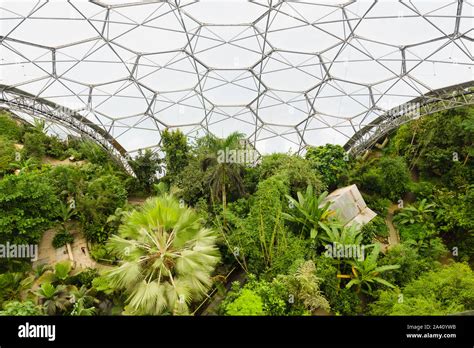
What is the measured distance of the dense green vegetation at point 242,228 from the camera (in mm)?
11828

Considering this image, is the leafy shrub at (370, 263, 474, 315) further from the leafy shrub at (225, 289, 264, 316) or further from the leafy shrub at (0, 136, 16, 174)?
the leafy shrub at (0, 136, 16, 174)

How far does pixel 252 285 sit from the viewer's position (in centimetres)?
1255

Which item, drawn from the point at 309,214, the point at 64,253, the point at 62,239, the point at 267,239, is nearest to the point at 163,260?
the point at 267,239

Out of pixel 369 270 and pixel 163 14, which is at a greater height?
pixel 163 14

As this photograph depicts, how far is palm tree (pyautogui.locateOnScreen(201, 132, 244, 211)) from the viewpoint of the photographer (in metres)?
17.0

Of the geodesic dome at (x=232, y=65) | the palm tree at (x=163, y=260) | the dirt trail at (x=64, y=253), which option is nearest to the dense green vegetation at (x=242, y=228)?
the palm tree at (x=163, y=260)

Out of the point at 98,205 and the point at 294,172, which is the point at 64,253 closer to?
the point at 98,205

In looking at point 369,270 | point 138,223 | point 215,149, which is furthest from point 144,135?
point 369,270

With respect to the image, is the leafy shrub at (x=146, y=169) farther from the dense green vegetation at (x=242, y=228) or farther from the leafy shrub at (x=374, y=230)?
the leafy shrub at (x=374, y=230)

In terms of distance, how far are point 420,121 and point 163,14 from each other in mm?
15254

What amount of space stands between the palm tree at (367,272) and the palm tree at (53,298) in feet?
34.6

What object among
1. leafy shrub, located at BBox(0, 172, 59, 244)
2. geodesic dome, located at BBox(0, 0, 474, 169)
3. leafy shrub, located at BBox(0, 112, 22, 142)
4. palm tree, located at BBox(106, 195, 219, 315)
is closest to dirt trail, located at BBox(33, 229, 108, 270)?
leafy shrub, located at BBox(0, 172, 59, 244)

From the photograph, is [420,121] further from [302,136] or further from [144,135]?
[144,135]

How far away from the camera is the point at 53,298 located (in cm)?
1350
